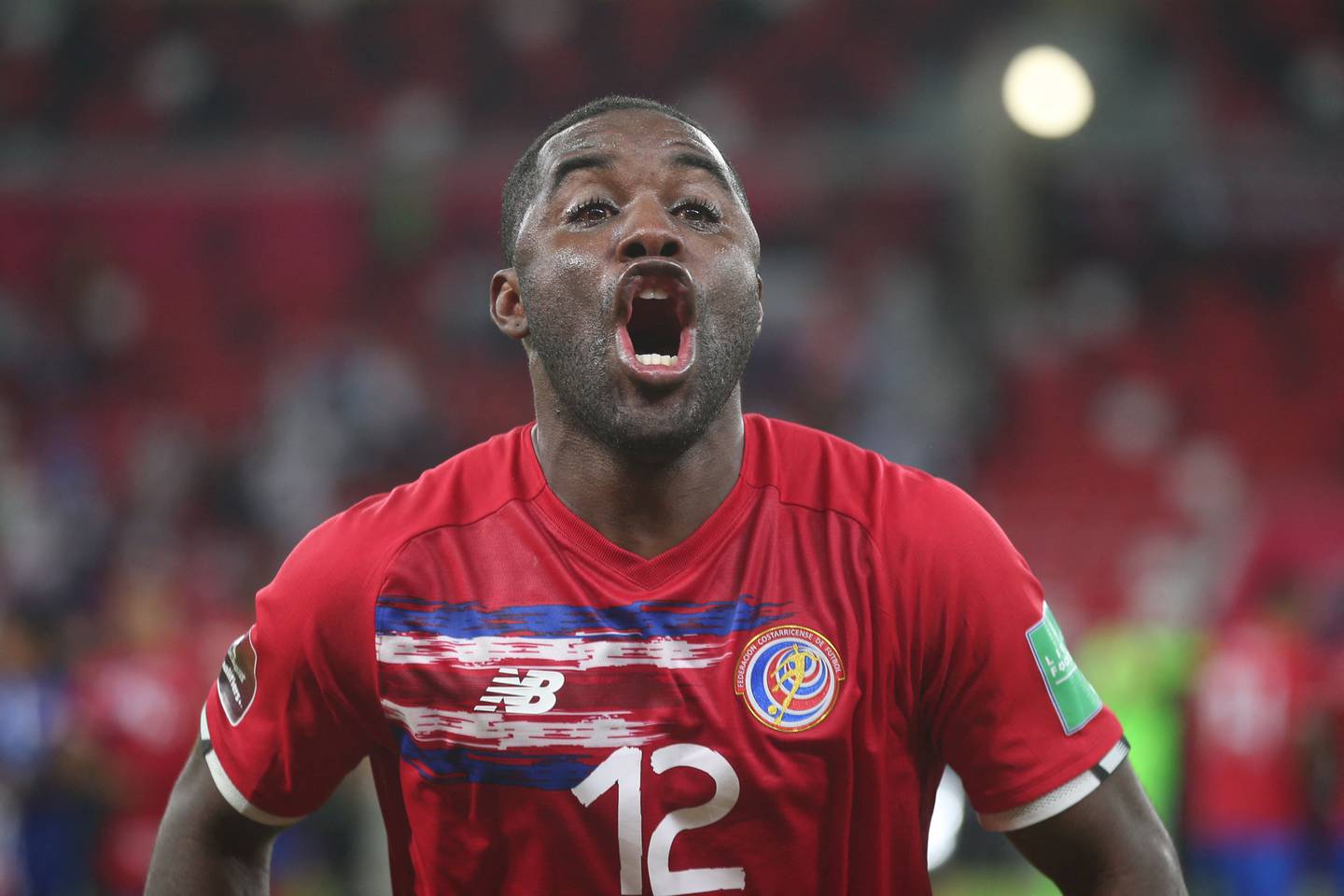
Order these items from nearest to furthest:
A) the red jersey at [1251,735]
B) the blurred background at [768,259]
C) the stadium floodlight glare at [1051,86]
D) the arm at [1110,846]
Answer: the arm at [1110,846]
the red jersey at [1251,735]
the stadium floodlight glare at [1051,86]
the blurred background at [768,259]

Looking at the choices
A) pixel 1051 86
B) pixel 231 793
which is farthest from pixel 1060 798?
pixel 1051 86

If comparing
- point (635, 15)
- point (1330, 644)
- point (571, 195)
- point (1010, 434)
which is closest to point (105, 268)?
point (635, 15)

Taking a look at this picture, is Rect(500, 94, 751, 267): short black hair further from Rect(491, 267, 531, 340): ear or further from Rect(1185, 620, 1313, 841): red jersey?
A: Rect(1185, 620, 1313, 841): red jersey

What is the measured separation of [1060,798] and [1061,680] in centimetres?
17

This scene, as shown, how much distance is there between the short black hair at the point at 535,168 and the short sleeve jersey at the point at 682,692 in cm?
51

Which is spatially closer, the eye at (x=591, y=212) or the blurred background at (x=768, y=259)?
the eye at (x=591, y=212)

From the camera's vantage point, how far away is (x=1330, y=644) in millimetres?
7812

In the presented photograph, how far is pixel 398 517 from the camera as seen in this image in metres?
2.43

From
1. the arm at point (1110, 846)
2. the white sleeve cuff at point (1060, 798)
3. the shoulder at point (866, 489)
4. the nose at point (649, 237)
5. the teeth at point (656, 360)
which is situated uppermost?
the nose at point (649, 237)

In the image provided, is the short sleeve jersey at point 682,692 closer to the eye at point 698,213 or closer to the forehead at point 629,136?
the eye at point 698,213

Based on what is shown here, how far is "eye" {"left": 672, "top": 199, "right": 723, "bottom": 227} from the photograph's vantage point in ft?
7.93

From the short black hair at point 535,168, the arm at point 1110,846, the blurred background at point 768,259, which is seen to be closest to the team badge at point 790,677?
the arm at point 1110,846

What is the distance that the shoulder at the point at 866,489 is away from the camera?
2312 mm

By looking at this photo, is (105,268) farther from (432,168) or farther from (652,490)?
(652,490)
